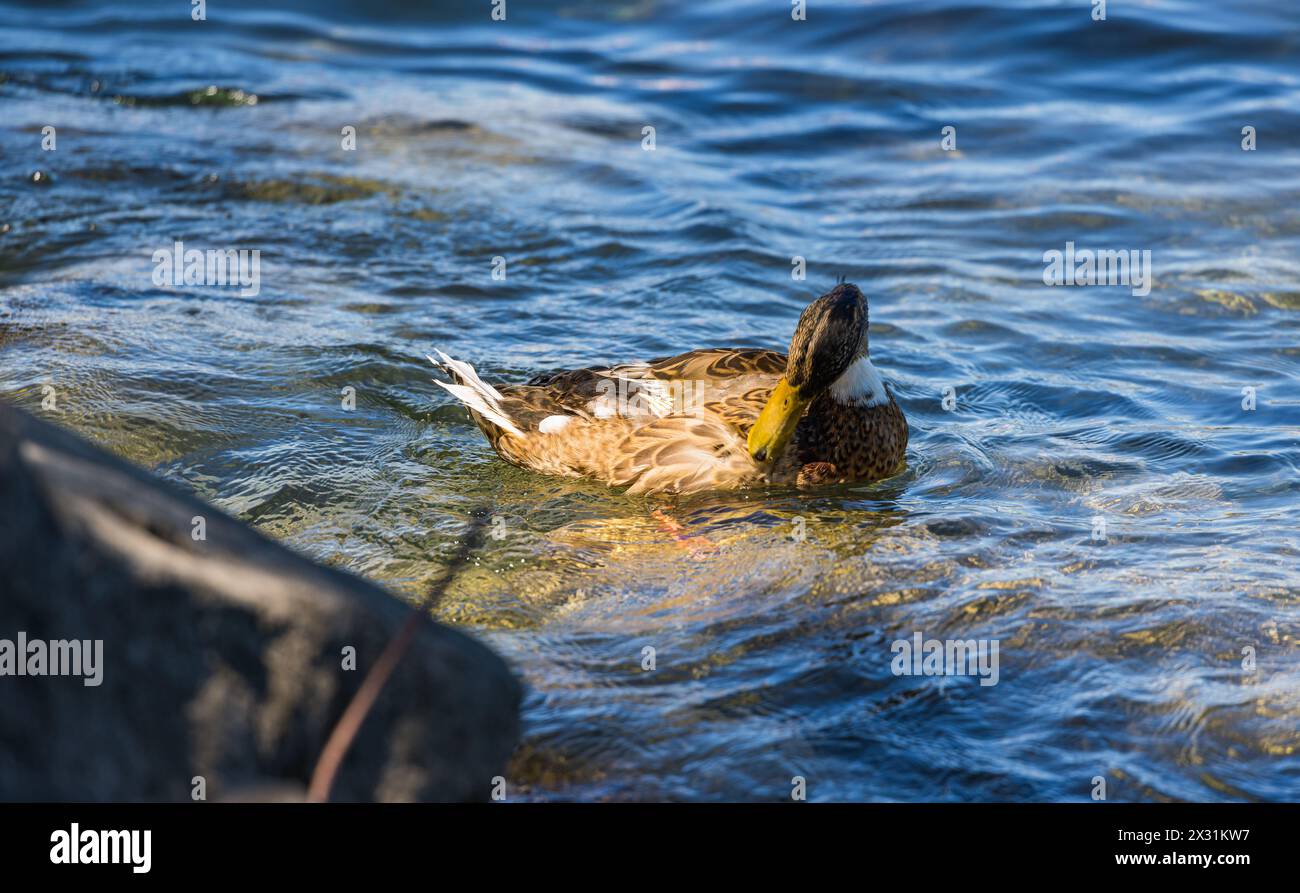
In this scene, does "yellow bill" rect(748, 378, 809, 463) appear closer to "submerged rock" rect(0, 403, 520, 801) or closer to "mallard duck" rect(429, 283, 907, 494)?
"mallard duck" rect(429, 283, 907, 494)

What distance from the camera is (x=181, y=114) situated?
527 inches

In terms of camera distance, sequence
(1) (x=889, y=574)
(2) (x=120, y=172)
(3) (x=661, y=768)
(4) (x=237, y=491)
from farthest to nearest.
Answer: (2) (x=120, y=172)
(4) (x=237, y=491)
(1) (x=889, y=574)
(3) (x=661, y=768)

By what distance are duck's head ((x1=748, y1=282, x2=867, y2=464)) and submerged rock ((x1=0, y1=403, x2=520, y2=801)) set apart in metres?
3.08

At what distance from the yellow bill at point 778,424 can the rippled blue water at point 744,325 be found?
1.03 ft

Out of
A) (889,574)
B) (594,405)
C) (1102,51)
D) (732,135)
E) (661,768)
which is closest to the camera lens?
(661,768)

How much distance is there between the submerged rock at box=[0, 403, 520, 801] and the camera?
3021 mm

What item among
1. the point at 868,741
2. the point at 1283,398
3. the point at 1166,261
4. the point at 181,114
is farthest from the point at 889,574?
the point at 181,114

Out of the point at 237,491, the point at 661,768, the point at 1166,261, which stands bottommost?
the point at 661,768

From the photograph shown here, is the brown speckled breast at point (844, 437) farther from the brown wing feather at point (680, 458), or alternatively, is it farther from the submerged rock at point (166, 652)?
the submerged rock at point (166, 652)

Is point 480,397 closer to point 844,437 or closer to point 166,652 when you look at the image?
point 844,437

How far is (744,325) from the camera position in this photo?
9.05 m

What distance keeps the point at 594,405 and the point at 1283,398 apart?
3979 millimetres

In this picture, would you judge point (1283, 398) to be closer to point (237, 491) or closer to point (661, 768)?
point (661, 768)

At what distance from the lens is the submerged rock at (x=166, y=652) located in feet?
9.91
